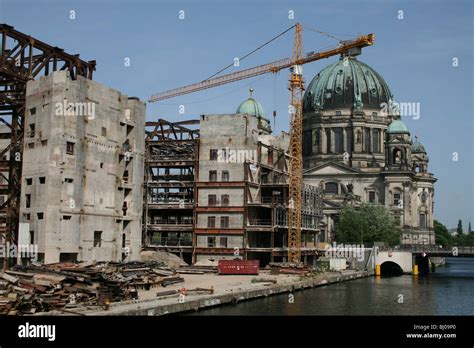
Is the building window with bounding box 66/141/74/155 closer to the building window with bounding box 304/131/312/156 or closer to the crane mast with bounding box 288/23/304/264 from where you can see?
the crane mast with bounding box 288/23/304/264

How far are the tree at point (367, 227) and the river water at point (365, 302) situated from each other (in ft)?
135

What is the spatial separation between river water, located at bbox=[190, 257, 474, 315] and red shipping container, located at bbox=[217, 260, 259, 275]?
27.6ft

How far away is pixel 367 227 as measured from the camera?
122 metres

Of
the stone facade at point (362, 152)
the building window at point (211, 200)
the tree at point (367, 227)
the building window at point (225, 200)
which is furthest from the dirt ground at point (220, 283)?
the stone facade at point (362, 152)

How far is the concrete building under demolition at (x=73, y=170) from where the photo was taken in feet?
204

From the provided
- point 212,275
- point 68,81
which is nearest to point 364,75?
point 212,275

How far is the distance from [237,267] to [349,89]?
334ft

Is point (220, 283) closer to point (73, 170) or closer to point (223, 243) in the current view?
point (73, 170)

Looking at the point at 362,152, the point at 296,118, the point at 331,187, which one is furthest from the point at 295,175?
the point at 362,152

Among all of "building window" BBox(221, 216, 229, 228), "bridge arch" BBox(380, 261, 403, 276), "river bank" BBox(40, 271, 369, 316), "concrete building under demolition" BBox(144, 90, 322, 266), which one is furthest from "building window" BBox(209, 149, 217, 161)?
"bridge arch" BBox(380, 261, 403, 276)

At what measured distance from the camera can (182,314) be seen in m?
45.1

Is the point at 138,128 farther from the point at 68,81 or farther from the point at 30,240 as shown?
the point at 30,240

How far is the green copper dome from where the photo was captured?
168 m

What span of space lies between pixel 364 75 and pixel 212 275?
107 metres
